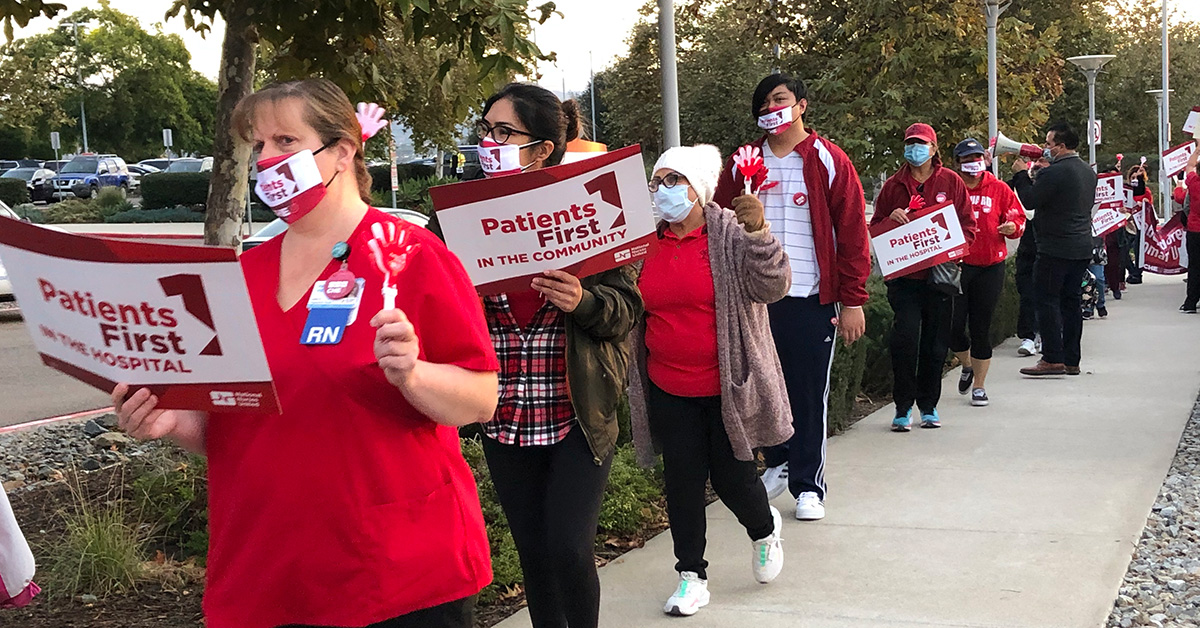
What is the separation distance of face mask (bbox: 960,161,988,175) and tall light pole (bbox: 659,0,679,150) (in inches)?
136

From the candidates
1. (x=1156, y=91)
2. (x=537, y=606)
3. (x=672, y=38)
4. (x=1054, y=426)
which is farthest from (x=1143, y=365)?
(x=1156, y=91)

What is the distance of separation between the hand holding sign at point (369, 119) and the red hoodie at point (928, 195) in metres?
5.98

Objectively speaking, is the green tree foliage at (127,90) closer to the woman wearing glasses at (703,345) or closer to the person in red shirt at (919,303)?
the person in red shirt at (919,303)

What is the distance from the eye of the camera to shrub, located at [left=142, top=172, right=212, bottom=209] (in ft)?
127

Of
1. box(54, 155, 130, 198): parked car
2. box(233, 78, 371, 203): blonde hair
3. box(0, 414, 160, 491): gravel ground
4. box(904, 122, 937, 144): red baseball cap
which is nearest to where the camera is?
box(233, 78, 371, 203): blonde hair

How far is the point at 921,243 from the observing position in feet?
26.9

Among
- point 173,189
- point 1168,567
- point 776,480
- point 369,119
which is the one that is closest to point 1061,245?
point 776,480

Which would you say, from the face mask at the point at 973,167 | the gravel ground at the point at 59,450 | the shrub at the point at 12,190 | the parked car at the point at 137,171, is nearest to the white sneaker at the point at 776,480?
the gravel ground at the point at 59,450

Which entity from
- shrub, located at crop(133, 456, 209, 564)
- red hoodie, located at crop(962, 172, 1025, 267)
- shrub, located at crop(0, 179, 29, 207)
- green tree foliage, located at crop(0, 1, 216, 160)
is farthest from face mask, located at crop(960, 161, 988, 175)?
green tree foliage, located at crop(0, 1, 216, 160)

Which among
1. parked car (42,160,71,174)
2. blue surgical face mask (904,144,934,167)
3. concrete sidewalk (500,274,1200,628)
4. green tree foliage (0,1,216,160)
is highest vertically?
green tree foliage (0,1,216,160)

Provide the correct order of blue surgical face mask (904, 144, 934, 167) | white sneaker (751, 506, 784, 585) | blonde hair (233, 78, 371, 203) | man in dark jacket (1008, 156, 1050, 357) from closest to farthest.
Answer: blonde hair (233, 78, 371, 203), white sneaker (751, 506, 784, 585), blue surgical face mask (904, 144, 934, 167), man in dark jacket (1008, 156, 1050, 357)

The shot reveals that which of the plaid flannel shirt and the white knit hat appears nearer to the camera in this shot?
the plaid flannel shirt

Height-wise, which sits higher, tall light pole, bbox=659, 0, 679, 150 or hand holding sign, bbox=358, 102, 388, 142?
tall light pole, bbox=659, 0, 679, 150

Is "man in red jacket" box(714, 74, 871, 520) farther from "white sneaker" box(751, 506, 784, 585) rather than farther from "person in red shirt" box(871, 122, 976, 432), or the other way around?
"person in red shirt" box(871, 122, 976, 432)
